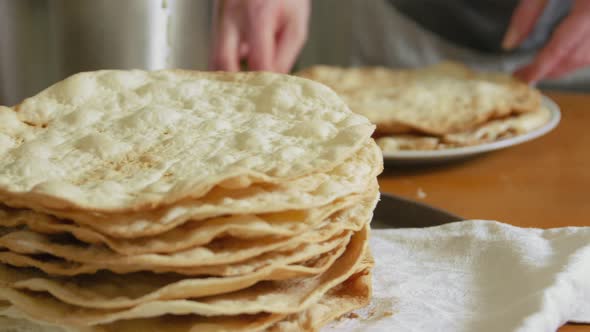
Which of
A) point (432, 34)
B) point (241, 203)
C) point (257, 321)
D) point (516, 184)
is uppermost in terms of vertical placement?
point (241, 203)

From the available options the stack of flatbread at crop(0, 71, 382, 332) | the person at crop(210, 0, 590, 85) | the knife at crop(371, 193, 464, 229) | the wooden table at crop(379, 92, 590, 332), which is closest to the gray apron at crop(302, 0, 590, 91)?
the person at crop(210, 0, 590, 85)

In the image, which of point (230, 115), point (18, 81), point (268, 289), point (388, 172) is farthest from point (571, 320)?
point (18, 81)

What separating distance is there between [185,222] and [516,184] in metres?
0.81

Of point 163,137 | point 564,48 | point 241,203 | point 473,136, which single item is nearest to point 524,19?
point 564,48

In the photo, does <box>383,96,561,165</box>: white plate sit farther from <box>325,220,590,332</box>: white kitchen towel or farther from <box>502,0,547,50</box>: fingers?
<box>502,0,547,50</box>: fingers

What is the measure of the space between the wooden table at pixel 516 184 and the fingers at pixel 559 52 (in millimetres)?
258

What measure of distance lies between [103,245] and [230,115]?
280 millimetres

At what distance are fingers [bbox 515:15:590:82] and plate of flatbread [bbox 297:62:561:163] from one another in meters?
0.08

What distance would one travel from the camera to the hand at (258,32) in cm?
184

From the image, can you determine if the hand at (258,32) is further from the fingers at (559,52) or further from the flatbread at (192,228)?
the flatbread at (192,228)

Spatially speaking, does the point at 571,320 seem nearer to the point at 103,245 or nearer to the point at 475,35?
the point at 103,245

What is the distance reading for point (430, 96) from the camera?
1.66m

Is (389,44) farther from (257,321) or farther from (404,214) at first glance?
(257,321)

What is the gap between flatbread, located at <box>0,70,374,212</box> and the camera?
2.52ft
